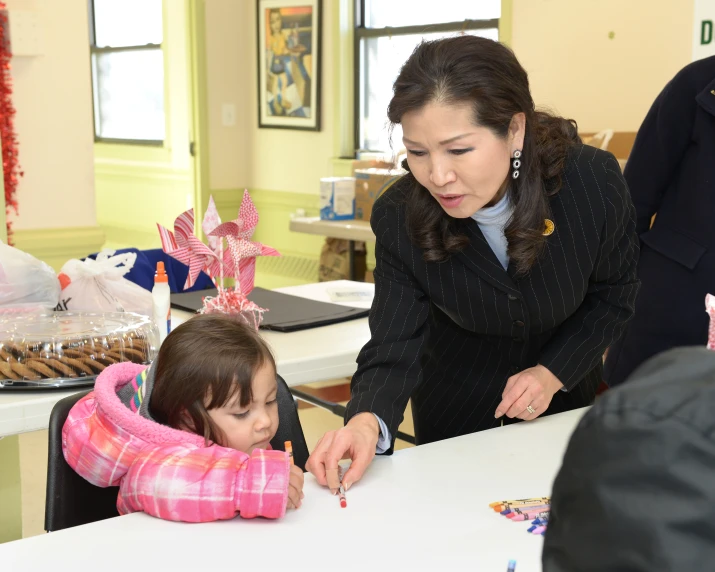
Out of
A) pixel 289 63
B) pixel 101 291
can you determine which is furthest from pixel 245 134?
pixel 101 291

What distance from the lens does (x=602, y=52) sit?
161 inches

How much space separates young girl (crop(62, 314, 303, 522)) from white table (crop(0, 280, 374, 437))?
36cm

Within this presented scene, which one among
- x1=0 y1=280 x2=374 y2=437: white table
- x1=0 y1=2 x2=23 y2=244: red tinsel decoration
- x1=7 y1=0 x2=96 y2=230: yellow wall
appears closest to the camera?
x1=0 y1=280 x2=374 y2=437: white table

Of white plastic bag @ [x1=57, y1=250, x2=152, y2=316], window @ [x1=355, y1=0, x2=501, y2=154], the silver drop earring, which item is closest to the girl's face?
the silver drop earring

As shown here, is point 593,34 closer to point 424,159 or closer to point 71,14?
point 71,14

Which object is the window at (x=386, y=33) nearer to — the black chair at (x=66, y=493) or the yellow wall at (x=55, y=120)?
the yellow wall at (x=55, y=120)

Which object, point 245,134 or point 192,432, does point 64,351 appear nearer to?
point 192,432

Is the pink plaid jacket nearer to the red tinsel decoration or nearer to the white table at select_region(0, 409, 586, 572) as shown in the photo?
the white table at select_region(0, 409, 586, 572)

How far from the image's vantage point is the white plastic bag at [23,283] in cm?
217

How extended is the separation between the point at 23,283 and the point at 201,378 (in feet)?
3.08

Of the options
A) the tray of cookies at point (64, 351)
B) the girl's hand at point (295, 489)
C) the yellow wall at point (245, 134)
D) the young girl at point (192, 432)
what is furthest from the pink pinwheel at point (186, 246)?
the yellow wall at point (245, 134)

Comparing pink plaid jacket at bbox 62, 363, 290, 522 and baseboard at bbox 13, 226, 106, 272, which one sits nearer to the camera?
pink plaid jacket at bbox 62, 363, 290, 522

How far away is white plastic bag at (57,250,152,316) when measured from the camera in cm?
223

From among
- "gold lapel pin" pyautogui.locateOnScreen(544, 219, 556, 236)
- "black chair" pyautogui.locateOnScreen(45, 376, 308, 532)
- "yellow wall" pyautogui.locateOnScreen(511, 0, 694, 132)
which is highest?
"yellow wall" pyautogui.locateOnScreen(511, 0, 694, 132)
